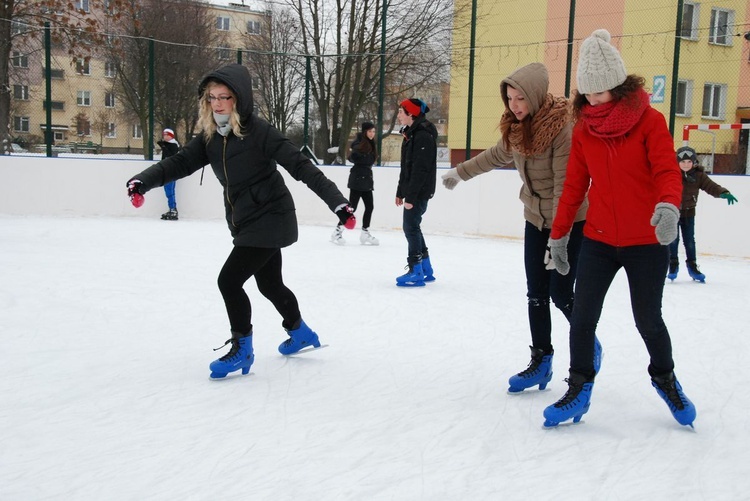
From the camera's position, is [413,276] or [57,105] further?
[57,105]

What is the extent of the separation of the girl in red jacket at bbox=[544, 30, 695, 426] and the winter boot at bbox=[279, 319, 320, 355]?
1.37m

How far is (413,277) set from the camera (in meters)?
6.03

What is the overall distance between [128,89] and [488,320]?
8337mm

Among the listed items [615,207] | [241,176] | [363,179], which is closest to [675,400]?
[615,207]

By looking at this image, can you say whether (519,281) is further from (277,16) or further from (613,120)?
(277,16)

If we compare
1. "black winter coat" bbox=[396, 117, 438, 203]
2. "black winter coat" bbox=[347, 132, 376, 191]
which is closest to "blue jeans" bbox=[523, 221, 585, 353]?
"black winter coat" bbox=[396, 117, 438, 203]

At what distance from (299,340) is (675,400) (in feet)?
5.88

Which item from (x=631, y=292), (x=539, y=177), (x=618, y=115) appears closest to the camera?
(x=618, y=115)

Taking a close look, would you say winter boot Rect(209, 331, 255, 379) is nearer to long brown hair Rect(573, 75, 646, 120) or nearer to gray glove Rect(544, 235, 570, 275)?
gray glove Rect(544, 235, 570, 275)

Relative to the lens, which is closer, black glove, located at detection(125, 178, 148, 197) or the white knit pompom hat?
the white knit pompom hat

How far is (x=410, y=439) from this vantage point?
2693 millimetres

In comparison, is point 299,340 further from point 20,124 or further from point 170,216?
point 20,124

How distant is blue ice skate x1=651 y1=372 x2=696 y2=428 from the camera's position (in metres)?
2.77

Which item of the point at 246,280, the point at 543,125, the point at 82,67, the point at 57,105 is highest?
the point at 82,67
